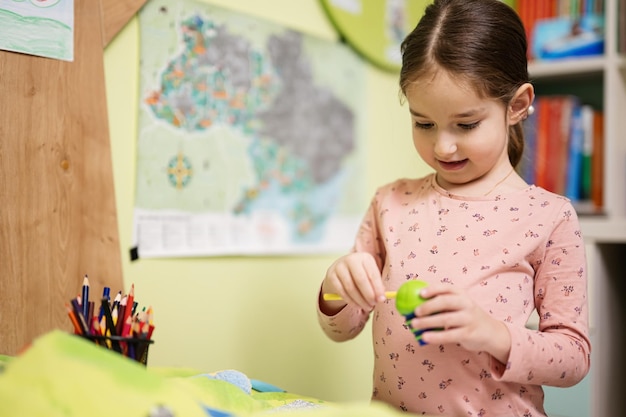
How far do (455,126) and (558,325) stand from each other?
0.28 meters

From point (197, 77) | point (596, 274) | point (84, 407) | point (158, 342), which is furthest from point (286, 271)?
point (84, 407)

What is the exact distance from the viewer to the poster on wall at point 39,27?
3.14ft

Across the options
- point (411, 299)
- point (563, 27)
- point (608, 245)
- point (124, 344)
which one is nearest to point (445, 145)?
point (411, 299)

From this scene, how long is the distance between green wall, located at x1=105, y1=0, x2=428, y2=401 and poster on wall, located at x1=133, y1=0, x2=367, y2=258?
1.0 inches

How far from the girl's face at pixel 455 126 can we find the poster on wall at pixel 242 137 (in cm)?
47

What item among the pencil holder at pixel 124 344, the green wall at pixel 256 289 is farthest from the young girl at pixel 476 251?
the green wall at pixel 256 289

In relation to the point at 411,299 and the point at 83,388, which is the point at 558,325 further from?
the point at 83,388

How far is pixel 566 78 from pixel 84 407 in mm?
1737

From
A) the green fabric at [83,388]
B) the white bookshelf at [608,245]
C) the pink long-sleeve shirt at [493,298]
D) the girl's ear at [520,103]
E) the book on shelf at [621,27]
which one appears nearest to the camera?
the green fabric at [83,388]

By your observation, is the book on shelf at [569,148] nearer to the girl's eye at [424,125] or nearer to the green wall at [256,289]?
the green wall at [256,289]

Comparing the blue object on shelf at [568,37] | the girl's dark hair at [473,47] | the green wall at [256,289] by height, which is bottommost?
the green wall at [256,289]

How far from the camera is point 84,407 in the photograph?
1.78 ft

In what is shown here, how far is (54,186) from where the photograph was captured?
100 cm

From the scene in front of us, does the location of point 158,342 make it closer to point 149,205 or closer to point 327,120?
point 149,205
